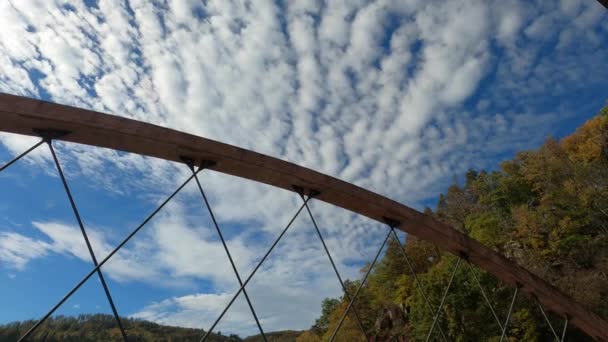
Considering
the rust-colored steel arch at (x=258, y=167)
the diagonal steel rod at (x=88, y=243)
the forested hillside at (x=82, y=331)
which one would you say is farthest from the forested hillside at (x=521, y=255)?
the forested hillside at (x=82, y=331)

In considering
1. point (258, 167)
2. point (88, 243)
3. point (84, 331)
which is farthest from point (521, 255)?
point (84, 331)

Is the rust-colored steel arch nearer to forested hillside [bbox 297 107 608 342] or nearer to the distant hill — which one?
forested hillside [bbox 297 107 608 342]

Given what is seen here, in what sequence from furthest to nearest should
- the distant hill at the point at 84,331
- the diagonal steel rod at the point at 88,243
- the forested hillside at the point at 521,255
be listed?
1. the distant hill at the point at 84,331
2. the forested hillside at the point at 521,255
3. the diagonal steel rod at the point at 88,243

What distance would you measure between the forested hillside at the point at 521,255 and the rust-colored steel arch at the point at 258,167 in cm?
1946

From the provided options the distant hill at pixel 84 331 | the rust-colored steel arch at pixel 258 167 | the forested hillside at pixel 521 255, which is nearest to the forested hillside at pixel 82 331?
the distant hill at pixel 84 331

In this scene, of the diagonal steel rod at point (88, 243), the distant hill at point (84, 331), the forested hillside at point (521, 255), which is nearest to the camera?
the diagonal steel rod at point (88, 243)

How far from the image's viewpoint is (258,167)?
3.50 m

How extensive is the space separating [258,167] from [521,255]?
3566cm

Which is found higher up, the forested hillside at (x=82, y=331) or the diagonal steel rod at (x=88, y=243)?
the forested hillside at (x=82, y=331)

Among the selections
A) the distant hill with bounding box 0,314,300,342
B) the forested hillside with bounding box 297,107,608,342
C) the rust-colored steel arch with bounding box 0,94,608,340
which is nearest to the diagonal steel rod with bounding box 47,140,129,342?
the rust-colored steel arch with bounding box 0,94,608,340

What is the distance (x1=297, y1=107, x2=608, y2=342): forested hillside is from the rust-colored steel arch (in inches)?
766

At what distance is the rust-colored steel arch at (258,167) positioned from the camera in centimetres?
253

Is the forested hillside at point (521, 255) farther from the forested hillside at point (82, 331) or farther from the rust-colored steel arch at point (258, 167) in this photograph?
the forested hillside at point (82, 331)

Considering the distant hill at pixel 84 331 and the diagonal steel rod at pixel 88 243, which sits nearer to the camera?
the diagonal steel rod at pixel 88 243
